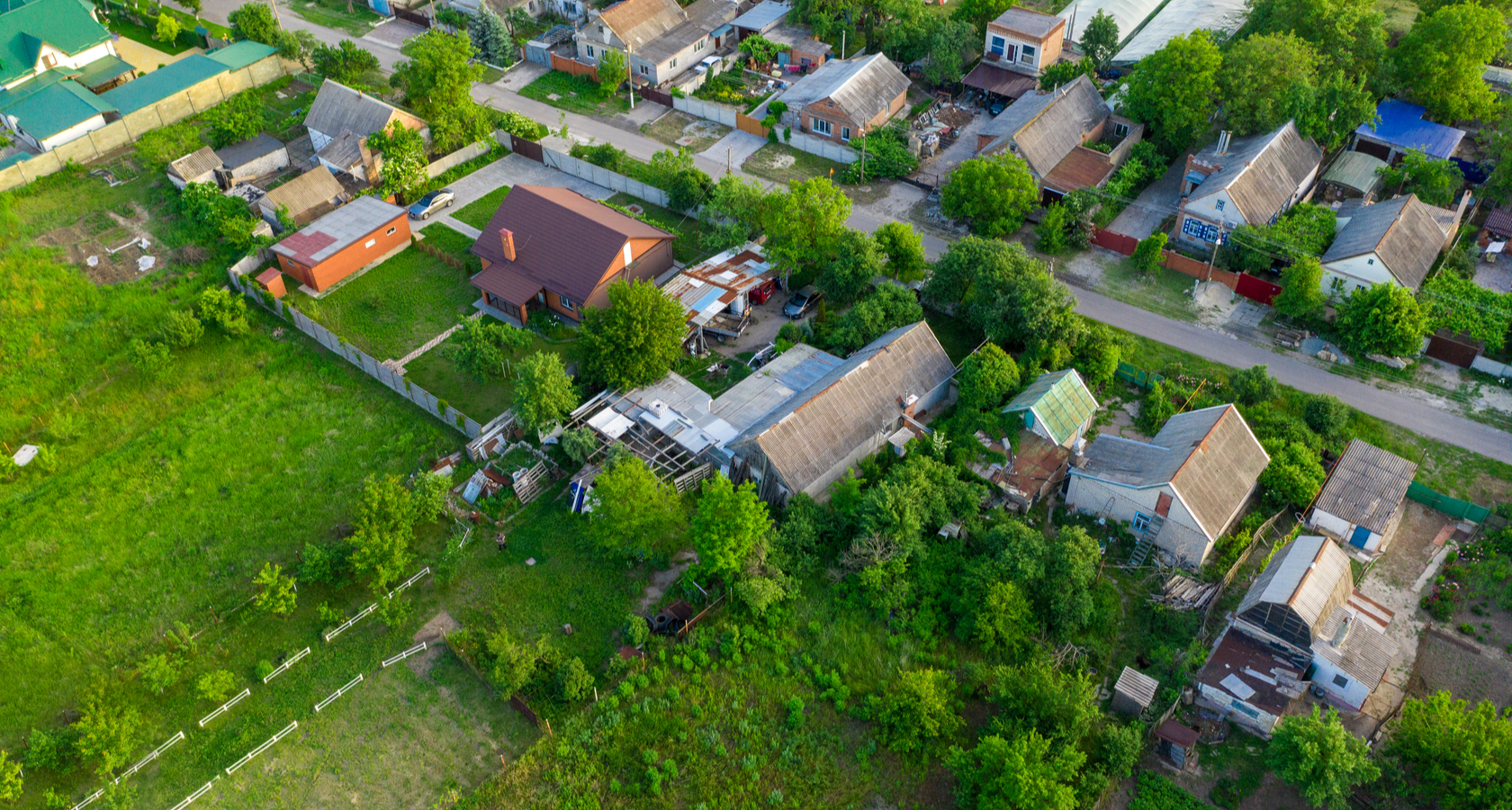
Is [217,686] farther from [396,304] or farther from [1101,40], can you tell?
[1101,40]

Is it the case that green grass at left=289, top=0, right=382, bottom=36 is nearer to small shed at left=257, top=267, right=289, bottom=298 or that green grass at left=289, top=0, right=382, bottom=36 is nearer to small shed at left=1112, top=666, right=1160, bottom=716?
small shed at left=257, top=267, right=289, bottom=298

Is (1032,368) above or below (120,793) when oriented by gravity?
above

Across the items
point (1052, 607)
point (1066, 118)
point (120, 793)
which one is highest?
point (1066, 118)

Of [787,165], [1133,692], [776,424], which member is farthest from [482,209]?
[1133,692]

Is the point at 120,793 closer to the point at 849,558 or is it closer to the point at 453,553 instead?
the point at 453,553

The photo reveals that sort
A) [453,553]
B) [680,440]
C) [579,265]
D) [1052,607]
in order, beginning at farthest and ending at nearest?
[579,265], [680,440], [453,553], [1052,607]

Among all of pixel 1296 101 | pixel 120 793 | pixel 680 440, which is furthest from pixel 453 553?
pixel 1296 101

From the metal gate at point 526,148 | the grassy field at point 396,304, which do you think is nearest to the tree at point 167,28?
the metal gate at point 526,148
